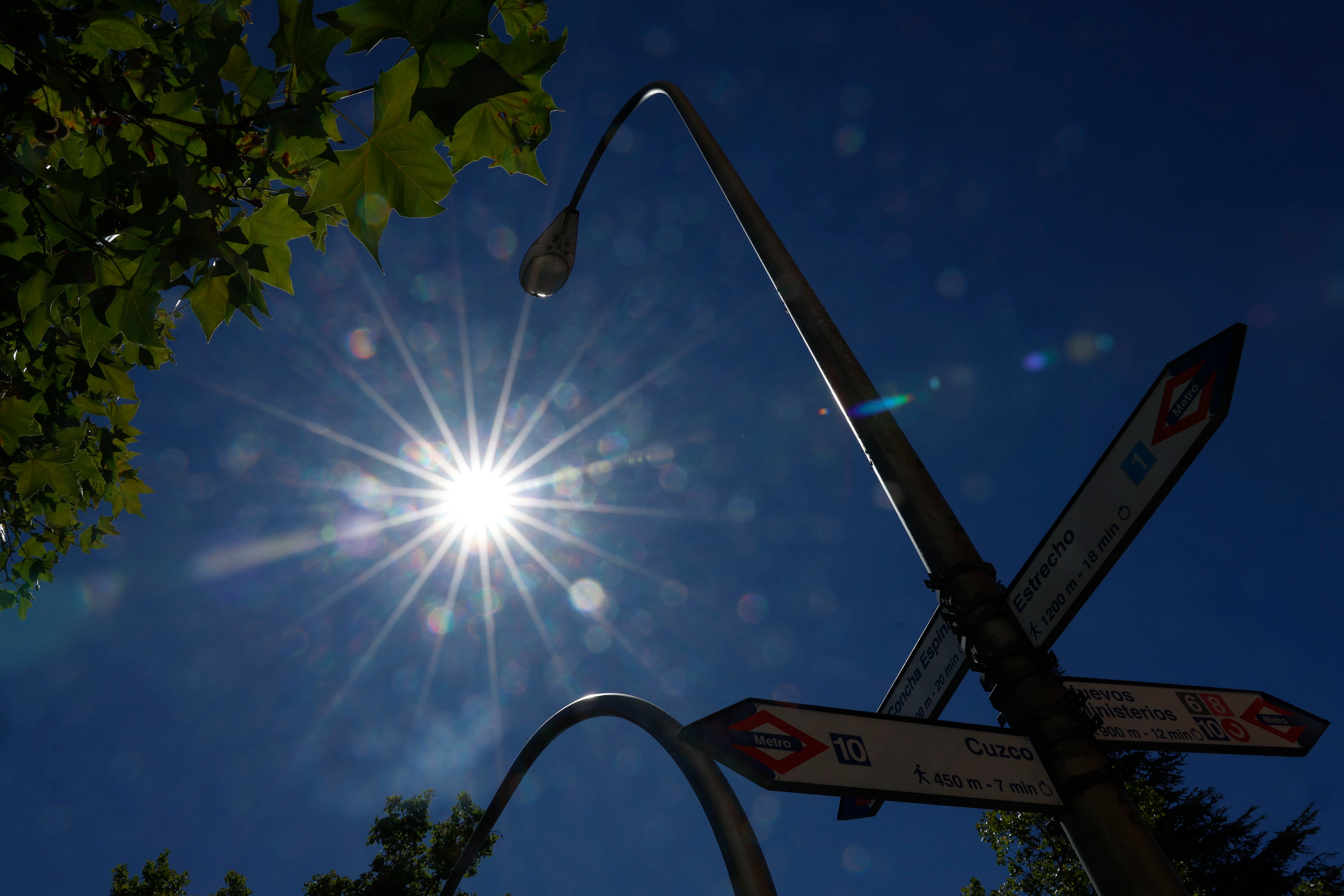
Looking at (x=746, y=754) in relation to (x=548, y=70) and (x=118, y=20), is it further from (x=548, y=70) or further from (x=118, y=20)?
(x=118, y=20)

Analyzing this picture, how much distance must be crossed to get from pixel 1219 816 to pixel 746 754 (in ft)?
139

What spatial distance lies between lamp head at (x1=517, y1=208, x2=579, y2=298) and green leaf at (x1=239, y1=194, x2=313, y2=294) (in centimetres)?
324

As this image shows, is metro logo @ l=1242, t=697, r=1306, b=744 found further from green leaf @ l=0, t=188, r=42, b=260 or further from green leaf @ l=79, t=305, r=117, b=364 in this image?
green leaf @ l=0, t=188, r=42, b=260

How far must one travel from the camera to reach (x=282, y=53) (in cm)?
166

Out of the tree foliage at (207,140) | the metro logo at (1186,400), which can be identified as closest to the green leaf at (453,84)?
the tree foliage at (207,140)

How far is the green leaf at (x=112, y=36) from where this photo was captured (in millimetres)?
2111

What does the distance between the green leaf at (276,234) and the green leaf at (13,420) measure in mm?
1401

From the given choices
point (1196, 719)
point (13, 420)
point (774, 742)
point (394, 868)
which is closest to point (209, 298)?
point (13, 420)

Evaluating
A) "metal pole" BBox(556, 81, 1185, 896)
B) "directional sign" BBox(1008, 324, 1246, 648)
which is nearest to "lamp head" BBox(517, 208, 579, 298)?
"metal pole" BBox(556, 81, 1185, 896)

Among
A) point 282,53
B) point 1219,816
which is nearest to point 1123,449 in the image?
point 282,53

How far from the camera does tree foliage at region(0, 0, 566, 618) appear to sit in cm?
161

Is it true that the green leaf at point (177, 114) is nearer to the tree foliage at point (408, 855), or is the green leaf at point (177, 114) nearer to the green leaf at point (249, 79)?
the green leaf at point (249, 79)

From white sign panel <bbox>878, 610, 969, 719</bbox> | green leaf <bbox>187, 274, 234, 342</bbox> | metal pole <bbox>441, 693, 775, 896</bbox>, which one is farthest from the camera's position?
white sign panel <bbox>878, 610, 969, 719</bbox>

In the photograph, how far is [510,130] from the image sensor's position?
2213 mm
